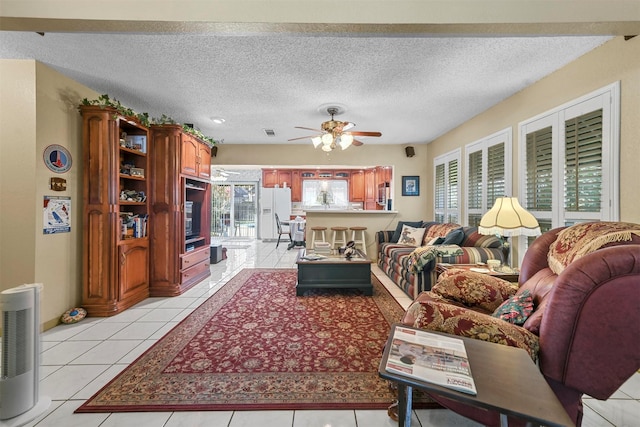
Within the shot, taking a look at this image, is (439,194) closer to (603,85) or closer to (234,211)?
(603,85)

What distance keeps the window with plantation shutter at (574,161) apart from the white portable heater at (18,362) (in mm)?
4111

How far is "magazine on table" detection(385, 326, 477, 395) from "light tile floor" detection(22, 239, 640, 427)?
0.70m

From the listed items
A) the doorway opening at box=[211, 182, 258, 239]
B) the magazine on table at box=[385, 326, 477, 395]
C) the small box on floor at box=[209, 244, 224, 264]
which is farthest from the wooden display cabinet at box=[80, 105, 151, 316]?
the doorway opening at box=[211, 182, 258, 239]

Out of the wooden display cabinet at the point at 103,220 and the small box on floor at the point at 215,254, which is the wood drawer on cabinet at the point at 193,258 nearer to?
the wooden display cabinet at the point at 103,220

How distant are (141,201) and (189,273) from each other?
1.15 m

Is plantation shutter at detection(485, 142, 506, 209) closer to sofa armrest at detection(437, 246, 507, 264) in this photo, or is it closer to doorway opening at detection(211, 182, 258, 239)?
sofa armrest at detection(437, 246, 507, 264)

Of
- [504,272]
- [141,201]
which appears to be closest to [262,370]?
[504,272]

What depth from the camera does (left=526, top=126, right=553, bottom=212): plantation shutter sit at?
2758 millimetres

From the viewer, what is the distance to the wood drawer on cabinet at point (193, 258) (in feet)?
12.0

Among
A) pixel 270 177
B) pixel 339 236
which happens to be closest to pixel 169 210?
pixel 339 236

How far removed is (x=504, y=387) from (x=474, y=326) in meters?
0.39

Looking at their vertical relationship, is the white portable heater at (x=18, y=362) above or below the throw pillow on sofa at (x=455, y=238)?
below

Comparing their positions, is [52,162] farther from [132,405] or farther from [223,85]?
[132,405]

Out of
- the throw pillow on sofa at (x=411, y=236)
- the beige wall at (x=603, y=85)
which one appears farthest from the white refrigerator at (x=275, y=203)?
the beige wall at (x=603, y=85)
